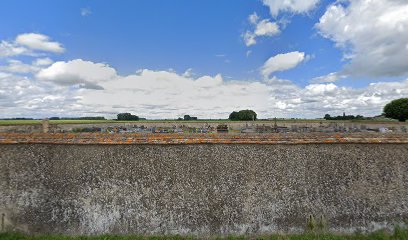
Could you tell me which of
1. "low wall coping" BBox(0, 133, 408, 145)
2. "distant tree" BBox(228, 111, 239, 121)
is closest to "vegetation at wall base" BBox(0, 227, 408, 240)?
"low wall coping" BBox(0, 133, 408, 145)

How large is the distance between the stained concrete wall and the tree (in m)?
65.0

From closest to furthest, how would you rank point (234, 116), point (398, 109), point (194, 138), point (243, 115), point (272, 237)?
1. point (272, 237)
2. point (194, 138)
3. point (398, 109)
4. point (243, 115)
5. point (234, 116)

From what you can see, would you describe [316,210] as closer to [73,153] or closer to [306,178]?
[306,178]

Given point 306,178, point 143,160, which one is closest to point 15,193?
point 143,160

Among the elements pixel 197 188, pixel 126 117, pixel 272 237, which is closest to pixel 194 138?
pixel 197 188

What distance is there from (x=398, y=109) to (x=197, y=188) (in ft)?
232

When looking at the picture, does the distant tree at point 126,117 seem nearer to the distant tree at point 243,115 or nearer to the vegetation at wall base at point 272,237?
the distant tree at point 243,115

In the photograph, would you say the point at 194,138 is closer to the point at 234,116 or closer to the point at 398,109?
the point at 398,109


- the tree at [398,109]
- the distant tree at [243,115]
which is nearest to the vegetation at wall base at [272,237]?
the distant tree at [243,115]

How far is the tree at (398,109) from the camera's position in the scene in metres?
63.7

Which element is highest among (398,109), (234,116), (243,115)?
A: (398,109)

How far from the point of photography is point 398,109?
65.0 metres

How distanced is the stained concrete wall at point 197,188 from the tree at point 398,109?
64982 mm

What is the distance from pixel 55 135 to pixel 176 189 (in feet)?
16.1
